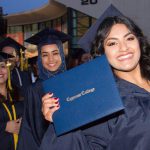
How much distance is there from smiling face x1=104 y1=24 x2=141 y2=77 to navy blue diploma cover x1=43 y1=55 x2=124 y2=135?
7.5 inches

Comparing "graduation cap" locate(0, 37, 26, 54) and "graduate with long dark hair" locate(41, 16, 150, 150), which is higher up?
"graduation cap" locate(0, 37, 26, 54)

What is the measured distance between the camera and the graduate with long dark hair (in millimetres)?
1978

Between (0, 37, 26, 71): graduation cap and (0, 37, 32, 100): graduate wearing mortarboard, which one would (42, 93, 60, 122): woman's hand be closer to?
(0, 37, 32, 100): graduate wearing mortarboard

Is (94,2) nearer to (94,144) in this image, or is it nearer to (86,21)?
(86,21)

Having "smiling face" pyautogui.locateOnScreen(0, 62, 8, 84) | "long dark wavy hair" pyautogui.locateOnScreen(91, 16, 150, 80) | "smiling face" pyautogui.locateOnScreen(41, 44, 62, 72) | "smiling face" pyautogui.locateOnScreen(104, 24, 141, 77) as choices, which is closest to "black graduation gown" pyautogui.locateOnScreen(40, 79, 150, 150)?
"smiling face" pyautogui.locateOnScreen(104, 24, 141, 77)

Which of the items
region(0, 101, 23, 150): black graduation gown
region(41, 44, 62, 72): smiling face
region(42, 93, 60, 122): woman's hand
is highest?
region(41, 44, 62, 72): smiling face

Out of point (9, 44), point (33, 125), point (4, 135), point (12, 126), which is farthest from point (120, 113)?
point (9, 44)

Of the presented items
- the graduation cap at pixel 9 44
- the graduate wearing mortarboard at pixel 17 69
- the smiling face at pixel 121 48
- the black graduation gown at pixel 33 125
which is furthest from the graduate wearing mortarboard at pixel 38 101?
the graduation cap at pixel 9 44

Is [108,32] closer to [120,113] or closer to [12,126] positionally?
[120,113]

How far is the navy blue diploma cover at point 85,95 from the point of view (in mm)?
1899

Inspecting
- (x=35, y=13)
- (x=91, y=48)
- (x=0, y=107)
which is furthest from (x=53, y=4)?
(x=91, y=48)

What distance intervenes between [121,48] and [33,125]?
1.48 meters

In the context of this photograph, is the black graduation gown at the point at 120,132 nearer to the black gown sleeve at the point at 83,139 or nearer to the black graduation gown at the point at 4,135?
the black gown sleeve at the point at 83,139

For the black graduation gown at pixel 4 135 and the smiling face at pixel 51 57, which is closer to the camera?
the smiling face at pixel 51 57
